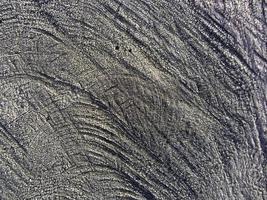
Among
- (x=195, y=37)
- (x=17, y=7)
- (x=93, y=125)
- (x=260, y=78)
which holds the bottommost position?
(x=93, y=125)

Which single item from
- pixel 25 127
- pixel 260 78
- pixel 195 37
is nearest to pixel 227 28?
pixel 195 37

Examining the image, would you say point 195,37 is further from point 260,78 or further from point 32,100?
point 32,100

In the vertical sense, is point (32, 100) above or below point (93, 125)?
above

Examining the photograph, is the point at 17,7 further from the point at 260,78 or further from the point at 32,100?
the point at 260,78

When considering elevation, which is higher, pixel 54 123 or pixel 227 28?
pixel 227 28

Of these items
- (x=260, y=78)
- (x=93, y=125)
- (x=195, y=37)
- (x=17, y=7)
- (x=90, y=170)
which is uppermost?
(x=17, y=7)


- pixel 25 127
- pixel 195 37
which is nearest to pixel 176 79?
pixel 195 37
